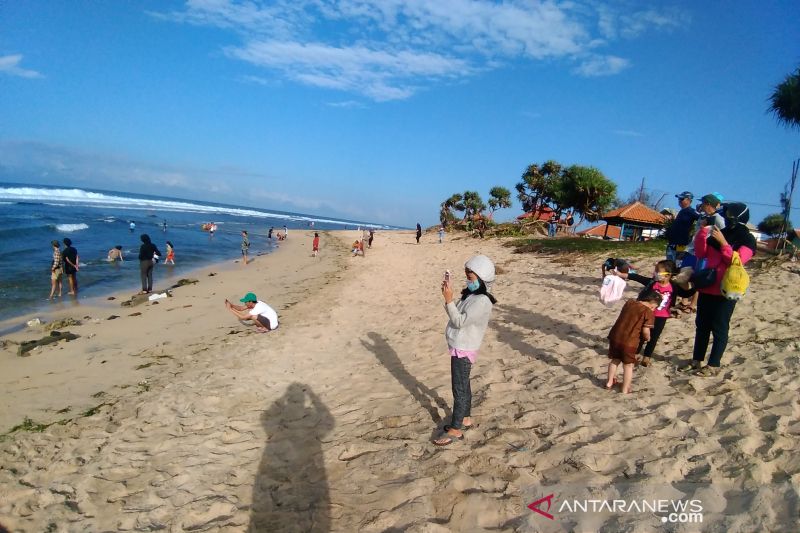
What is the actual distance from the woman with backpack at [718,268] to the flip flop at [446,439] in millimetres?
3098

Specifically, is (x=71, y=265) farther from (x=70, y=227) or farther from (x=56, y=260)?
(x=70, y=227)

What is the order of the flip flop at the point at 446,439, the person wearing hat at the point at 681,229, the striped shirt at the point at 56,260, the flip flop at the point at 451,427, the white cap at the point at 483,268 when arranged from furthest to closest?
1. the striped shirt at the point at 56,260
2. the person wearing hat at the point at 681,229
3. the flip flop at the point at 451,427
4. the flip flop at the point at 446,439
5. the white cap at the point at 483,268

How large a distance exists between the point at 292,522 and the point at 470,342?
2.11 metres

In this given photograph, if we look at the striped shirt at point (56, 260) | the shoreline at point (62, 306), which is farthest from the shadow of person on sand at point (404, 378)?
the striped shirt at point (56, 260)

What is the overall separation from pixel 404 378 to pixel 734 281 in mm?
4156

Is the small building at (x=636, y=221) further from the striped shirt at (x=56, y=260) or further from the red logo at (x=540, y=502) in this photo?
the striped shirt at (x=56, y=260)

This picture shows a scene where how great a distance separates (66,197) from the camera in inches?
2968

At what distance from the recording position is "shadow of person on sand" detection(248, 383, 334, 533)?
10.5 feet

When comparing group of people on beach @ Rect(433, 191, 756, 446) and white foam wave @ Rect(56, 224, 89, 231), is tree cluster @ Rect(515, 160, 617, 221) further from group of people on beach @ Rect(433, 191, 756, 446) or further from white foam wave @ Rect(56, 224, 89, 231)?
white foam wave @ Rect(56, 224, 89, 231)

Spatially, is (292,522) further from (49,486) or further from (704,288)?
(704,288)

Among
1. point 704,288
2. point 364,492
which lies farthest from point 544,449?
point 704,288

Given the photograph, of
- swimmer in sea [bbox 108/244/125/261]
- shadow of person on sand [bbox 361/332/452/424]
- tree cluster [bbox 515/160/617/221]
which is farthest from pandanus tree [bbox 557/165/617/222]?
swimmer in sea [bbox 108/244/125/261]

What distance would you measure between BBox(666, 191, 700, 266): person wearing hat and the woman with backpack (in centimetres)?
224

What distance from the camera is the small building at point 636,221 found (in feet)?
94.8
